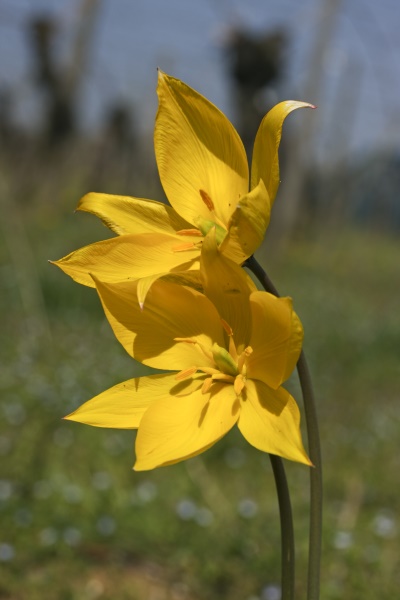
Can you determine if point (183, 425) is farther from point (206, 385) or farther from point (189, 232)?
point (189, 232)

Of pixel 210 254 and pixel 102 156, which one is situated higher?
pixel 210 254

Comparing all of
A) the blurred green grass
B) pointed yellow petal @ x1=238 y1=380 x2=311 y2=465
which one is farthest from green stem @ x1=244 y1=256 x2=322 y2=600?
the blurred green grass

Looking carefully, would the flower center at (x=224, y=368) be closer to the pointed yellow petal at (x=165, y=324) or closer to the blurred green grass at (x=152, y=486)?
the pointed yellow petal at (x=165, y=324)

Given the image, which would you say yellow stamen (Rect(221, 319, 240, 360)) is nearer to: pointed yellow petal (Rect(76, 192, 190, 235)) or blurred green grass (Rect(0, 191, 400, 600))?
pointed yellow petal (Rect(76, 192, 190, 235))

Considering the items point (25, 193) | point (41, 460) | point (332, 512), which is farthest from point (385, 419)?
point (25, 193)

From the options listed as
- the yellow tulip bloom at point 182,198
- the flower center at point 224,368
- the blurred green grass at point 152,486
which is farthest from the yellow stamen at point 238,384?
the blurred green grass at point 152,486

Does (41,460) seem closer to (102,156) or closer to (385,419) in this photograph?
(385,419)
